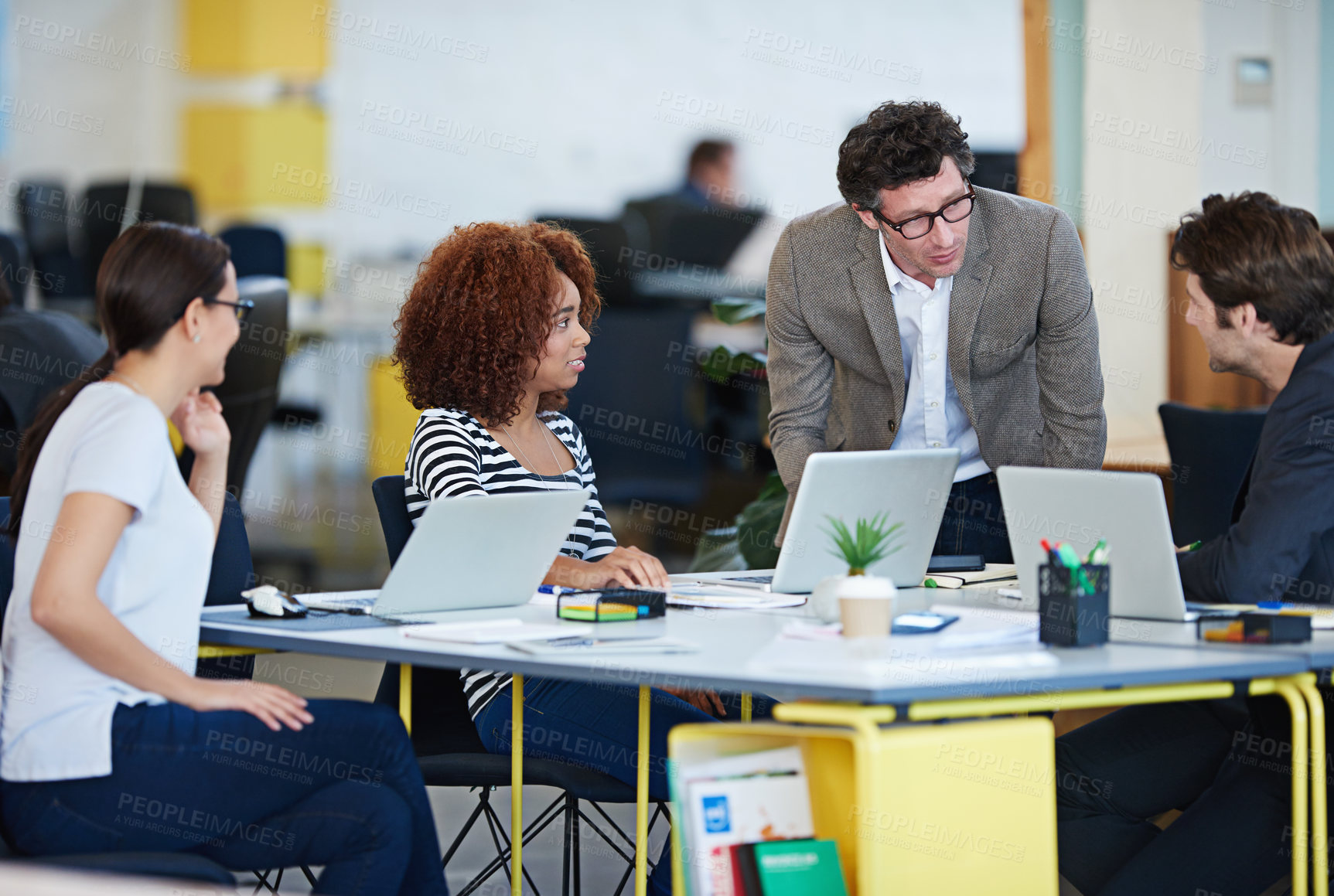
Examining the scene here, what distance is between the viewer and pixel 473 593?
2.21 meters

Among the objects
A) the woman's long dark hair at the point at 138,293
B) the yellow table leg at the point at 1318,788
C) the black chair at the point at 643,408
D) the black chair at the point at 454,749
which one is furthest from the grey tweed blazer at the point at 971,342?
the black chair at the point at 643,408

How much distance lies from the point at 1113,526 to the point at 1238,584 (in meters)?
0.21

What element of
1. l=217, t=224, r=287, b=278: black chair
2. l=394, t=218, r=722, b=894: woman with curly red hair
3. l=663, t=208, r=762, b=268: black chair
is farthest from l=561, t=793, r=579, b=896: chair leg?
l=663, t=208, r=762, b=268: black chair

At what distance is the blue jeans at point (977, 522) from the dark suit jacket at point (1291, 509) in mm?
746

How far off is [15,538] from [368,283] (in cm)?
429

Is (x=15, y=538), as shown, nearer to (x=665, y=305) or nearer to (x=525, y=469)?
(x=525, y=469)

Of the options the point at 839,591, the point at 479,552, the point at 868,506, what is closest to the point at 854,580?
the point at 839,591

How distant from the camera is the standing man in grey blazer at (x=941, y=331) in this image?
8.60ft

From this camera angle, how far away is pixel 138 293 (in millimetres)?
1882

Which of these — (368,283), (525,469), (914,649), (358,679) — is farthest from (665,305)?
(914,649)

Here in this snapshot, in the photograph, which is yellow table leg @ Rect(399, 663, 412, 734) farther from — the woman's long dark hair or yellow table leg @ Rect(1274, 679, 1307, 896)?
yellow table leg @ Rect(1274, 679, 1307, 896)

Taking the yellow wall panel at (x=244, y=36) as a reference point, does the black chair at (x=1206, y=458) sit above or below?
below

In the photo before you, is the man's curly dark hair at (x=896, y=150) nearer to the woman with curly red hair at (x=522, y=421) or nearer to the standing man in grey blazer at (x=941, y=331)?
the standing man in grey blazer at (x=941, y=331)

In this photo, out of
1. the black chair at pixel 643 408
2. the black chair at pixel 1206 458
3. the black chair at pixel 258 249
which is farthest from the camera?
the black chair at pixel 258 249
